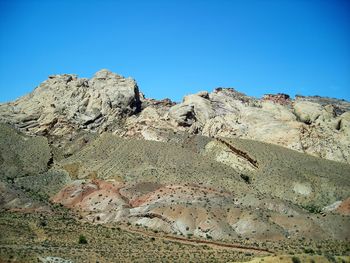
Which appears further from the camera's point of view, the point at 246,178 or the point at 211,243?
the point at 246,178

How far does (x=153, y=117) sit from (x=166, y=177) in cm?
3351

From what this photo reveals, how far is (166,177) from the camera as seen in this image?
89250mm

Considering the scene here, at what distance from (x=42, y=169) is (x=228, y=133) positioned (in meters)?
42.6

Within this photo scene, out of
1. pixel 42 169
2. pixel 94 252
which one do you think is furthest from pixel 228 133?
pixel 94 252

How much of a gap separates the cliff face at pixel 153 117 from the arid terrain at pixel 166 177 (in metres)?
0.31

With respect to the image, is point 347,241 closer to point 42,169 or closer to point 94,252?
point 94,252

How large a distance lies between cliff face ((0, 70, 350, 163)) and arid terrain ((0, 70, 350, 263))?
31 centimetres

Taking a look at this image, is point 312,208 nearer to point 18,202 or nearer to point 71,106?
point 18,202

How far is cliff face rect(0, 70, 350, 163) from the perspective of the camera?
4412 inches

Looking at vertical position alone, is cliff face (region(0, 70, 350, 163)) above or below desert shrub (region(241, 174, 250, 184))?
above

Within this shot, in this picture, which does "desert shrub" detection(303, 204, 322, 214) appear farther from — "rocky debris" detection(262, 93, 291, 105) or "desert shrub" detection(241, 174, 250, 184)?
"rocky debris" detection(262, 93, 291, 105)

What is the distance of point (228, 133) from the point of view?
117m

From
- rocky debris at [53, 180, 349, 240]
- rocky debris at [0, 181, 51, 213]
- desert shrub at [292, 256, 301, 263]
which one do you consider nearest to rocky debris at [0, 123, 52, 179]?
rocky debris at [53, 180, 349, 240]

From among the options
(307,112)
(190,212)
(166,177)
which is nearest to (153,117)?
(166,177)
